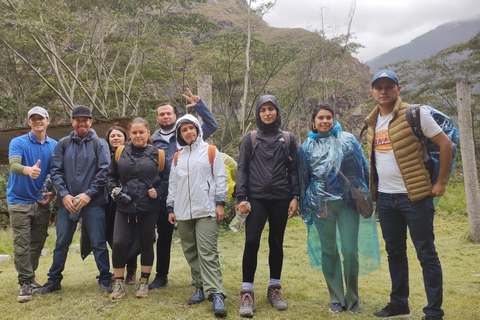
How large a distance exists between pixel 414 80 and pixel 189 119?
19.9 meters

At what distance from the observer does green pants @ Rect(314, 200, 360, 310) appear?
119 inches

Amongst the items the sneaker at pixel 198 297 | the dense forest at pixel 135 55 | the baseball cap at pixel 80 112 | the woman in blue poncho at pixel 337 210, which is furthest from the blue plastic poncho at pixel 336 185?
the dense forest at pixel 135 55

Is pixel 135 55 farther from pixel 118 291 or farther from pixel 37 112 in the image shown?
pixel 118 291

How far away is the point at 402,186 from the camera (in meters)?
2.79

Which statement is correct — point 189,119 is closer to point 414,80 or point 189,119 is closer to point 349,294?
point 349,294

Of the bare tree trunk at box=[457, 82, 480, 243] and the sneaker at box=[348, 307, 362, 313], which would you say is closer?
the sneaker at box=[348, 307, 362, 313]

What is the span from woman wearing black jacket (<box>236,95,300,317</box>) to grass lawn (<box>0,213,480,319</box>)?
35cm

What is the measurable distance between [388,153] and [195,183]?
1534 mm

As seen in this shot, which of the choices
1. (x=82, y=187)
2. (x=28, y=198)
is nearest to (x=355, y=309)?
(x=82, y=187)

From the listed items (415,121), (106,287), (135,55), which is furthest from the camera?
(135,55)

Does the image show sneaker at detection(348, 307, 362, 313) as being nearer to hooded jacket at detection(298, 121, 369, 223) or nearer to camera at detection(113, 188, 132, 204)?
hooded jacket at detection(298, 121, 369, 223)

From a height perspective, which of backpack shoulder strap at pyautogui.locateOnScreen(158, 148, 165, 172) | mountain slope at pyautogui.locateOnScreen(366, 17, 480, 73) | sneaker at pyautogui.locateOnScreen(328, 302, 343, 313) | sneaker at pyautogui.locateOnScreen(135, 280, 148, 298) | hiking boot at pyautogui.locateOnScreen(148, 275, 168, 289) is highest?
mountain slope at pyautogui.locateOnScreen(366, 17, 480, 73)

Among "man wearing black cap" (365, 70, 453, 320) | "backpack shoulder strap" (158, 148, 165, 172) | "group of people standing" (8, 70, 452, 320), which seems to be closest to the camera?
"man wearing black cap" (365, 70, 453, 320)

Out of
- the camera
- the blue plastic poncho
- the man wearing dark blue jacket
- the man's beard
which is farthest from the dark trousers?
the blue plastic poncho
